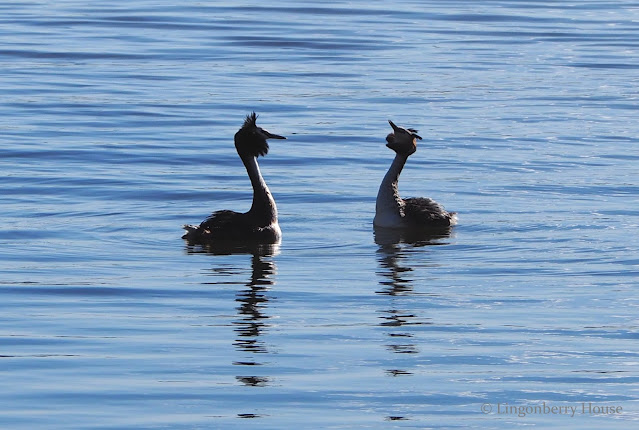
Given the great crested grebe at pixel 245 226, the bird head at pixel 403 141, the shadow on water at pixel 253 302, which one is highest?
the bird head at pixel 403 141

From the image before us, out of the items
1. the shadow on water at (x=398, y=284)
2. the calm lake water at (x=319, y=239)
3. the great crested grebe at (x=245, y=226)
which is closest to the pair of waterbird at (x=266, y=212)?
the great crested grebe at (x=245, y=226)

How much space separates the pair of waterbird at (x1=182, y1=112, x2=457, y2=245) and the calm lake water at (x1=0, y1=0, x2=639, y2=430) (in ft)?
0.84

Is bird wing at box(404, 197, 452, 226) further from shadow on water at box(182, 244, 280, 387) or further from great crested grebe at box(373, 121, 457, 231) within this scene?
shadow on water at box(182, 244, 280, 387)

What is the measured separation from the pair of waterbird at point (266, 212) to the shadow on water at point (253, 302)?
14cm

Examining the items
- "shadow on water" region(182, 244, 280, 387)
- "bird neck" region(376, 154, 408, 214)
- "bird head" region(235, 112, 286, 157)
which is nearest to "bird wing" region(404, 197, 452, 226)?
"bird neck" region(376, 154, 408, 214)

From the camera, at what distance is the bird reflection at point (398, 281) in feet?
34.9

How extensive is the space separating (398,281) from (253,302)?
1.58 metres

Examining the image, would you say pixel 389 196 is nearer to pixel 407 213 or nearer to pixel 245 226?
pixel 407 213

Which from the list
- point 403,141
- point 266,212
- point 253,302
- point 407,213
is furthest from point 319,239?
point 253,302

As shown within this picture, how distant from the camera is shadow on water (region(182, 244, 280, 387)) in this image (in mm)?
10156

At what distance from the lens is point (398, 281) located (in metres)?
13.2

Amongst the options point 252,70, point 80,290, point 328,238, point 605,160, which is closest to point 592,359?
point 80,290

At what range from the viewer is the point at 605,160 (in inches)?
779

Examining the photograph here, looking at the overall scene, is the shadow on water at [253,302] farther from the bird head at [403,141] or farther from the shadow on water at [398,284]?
the bird head at [403,141]
